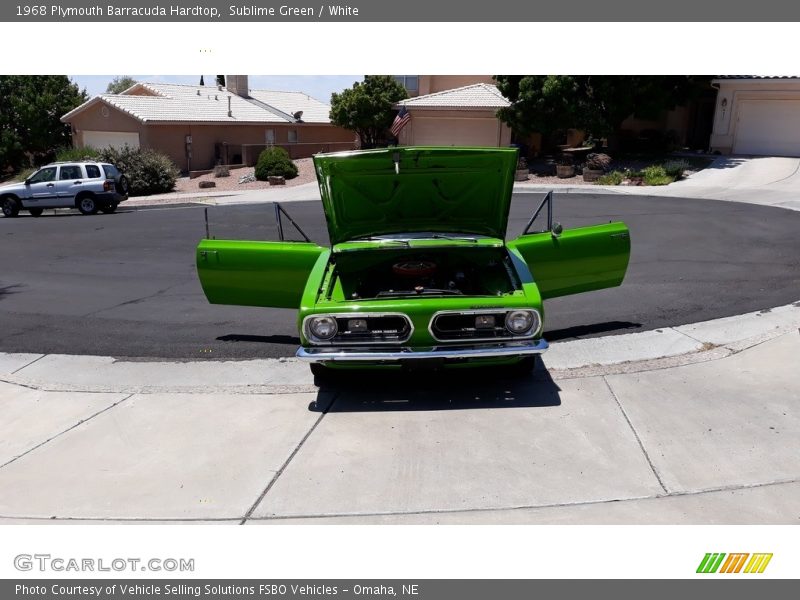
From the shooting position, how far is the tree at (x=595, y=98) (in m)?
25.6

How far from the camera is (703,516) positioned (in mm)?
4336

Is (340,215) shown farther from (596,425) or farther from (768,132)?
(768,132)

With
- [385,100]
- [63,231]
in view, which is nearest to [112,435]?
[63,231]

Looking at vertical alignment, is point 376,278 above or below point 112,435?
above

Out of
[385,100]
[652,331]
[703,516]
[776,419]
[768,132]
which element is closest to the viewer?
[703,516]

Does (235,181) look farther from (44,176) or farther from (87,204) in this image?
(44,176)

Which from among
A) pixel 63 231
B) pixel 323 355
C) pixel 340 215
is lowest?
pixel 63 231

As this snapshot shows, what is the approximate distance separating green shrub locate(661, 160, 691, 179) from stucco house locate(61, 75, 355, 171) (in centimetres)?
2066

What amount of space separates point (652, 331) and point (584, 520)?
12.8 feet

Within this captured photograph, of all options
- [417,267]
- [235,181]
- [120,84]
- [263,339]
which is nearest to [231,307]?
[263,339]

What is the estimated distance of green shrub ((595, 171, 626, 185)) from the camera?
2477 cm

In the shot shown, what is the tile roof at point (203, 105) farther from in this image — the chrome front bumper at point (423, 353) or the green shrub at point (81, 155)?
the chrome front bumper at point (423, 353)

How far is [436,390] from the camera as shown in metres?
6.45

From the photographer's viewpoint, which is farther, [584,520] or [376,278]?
[376,278]
